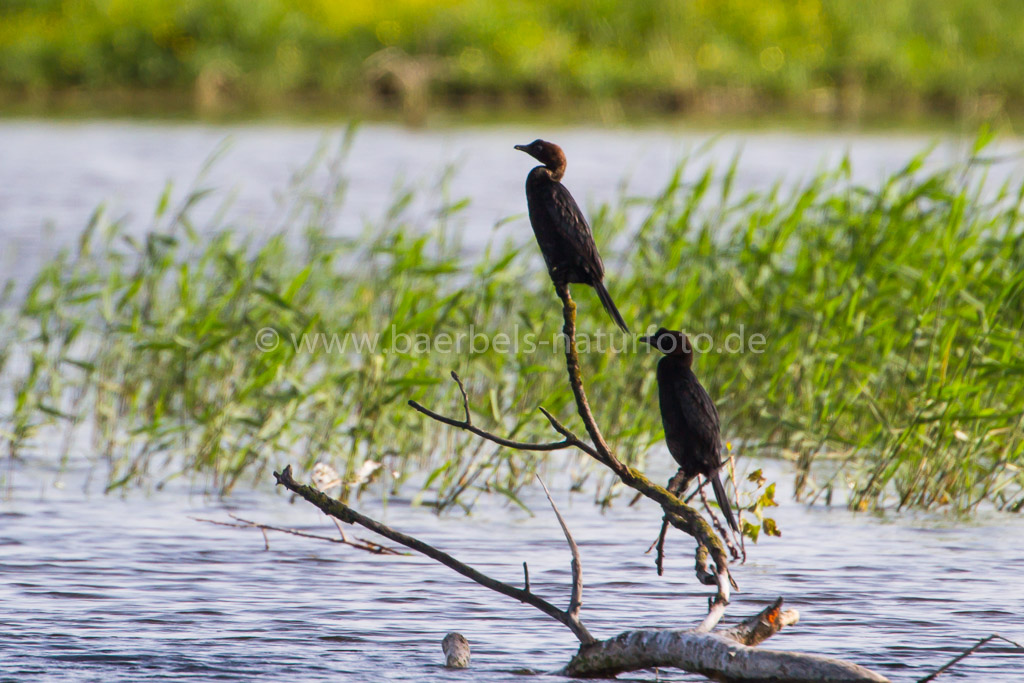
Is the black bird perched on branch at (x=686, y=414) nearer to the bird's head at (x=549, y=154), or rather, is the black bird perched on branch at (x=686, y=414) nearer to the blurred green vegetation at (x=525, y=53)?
the bird's head at (x=549, y=154)

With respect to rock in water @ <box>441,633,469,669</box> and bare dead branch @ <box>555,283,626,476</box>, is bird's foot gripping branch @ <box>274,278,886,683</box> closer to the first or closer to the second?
bare dead branch @ <box>555,283,626,476</box>

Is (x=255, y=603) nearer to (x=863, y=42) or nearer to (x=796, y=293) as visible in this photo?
(x=796, y=293)

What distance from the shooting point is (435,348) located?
7988 mm

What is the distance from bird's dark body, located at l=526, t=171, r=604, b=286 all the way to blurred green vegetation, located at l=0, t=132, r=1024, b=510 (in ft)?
8.32

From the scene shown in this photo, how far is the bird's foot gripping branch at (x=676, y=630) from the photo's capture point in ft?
13.5

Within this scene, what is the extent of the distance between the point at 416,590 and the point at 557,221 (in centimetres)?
237

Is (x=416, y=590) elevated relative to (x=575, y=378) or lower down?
lower down

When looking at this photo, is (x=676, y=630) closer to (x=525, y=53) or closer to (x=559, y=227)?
(x=559, y=227)

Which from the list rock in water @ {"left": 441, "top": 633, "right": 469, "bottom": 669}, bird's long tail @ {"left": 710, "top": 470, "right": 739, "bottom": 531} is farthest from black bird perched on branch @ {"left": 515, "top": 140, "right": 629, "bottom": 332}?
rock in water @ {"left": 441, "top": 633, "right": 469, "bottom": 669}

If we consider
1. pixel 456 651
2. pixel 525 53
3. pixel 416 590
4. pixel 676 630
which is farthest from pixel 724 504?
pixel 525 53

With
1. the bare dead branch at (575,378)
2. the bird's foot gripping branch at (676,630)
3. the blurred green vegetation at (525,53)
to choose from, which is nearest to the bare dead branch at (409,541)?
the bird's foot gripping branch at (676,630)

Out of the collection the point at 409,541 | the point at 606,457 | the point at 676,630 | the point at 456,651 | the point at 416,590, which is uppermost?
the point at 606,457

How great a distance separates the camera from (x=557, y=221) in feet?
15.0

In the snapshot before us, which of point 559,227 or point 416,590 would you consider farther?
point 416,590
